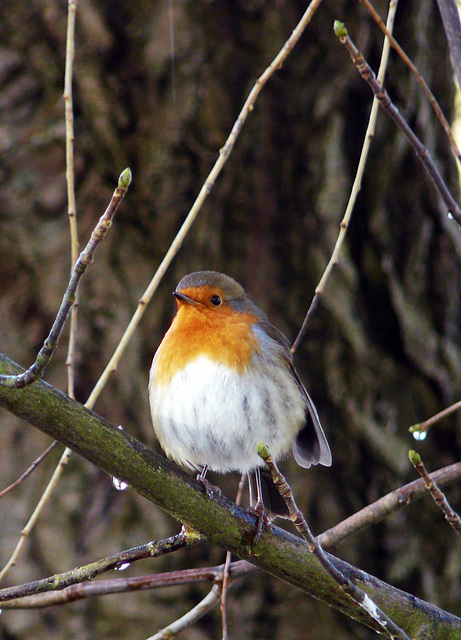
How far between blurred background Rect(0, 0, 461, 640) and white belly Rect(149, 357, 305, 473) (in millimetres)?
610

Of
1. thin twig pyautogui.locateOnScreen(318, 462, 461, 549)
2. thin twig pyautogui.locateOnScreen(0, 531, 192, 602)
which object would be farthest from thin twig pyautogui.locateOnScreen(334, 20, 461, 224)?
thin twig pyautogui.locateOnScreen(0, 531, 192, 602)

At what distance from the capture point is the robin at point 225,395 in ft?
7.48

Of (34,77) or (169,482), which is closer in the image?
(169,482)

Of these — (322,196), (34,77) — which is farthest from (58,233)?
(322,196)

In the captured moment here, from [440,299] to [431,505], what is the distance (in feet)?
2.89

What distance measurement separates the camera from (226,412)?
7.42 feet

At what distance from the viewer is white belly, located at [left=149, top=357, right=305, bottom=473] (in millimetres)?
2270

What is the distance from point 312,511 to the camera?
2895 mm

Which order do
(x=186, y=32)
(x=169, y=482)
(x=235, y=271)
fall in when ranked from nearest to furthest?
(x=169, y=482)
(x=186, y=32)
(x=235, y=271)

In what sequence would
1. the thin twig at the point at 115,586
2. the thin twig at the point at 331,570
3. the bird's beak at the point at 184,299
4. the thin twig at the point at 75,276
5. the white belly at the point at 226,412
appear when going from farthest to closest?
the bird's beak at the point at 184,299, the white belly at the point at 226,412, the thin twig at the point at 115,586, the thin twig at the point at 331,570, the thin twig at the point at 75,276

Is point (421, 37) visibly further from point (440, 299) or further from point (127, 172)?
point (127, 172)

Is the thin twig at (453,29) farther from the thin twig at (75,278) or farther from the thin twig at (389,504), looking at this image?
the thin twig at (389,504)

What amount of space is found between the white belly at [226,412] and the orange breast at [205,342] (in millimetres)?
33

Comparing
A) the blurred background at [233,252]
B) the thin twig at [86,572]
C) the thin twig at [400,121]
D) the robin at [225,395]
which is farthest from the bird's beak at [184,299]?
the thin twig at [400,121]
